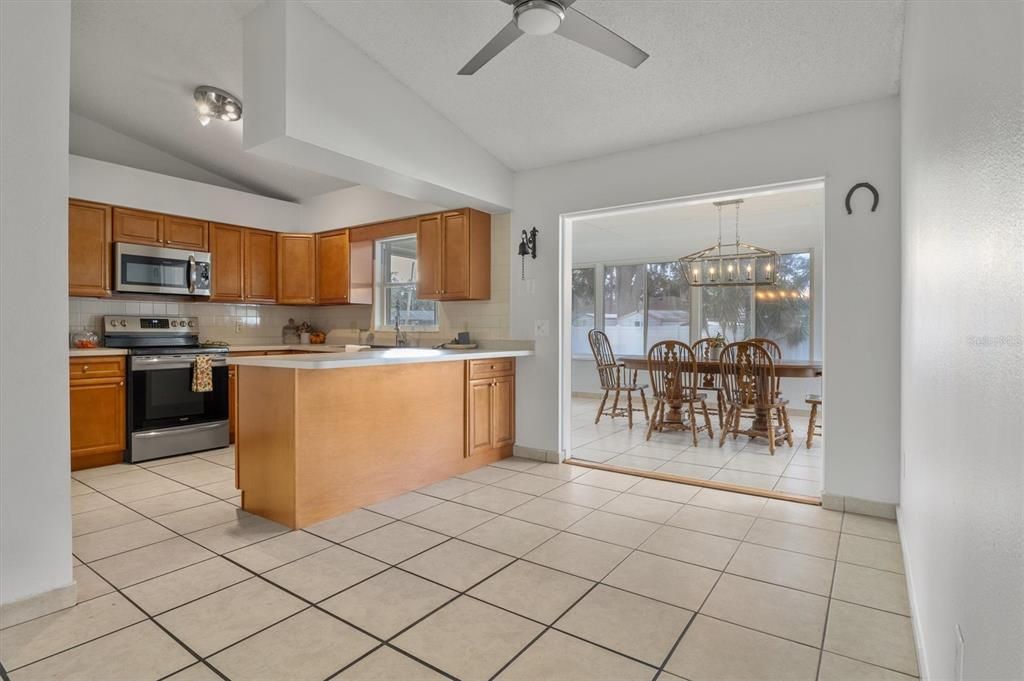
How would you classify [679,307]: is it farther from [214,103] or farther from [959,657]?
[959,657]

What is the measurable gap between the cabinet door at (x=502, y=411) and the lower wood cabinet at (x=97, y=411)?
294 cm

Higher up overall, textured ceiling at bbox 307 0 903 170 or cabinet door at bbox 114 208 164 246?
textured ceiling at bbox 307 0 903 170

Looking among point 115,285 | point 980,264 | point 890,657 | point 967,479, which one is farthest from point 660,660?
point 115,285

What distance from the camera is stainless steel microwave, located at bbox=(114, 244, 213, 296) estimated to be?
4484 millimetres

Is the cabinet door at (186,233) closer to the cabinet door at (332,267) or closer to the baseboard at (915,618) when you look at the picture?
the cabinet door at (332,267)

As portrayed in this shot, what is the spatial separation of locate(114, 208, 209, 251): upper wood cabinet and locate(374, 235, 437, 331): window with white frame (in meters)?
1.66

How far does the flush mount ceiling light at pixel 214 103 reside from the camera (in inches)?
160

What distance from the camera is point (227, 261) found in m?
5.29

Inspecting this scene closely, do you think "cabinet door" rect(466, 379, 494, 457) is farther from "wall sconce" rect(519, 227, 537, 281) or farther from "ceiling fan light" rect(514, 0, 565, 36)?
"ceiling fan light" rect(514, 0, 565, 36)

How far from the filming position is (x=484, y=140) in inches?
162

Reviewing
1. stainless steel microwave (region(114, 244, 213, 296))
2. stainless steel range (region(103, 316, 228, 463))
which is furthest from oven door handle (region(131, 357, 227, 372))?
stainless steel microwave (region(114, 244, 213, 296))

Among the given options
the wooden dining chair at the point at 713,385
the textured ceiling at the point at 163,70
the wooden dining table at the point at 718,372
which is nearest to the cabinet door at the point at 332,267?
the textured ceiling at the point at 163,70

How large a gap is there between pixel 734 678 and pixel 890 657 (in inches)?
22.2

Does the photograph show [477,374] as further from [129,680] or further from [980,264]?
[980,264]
